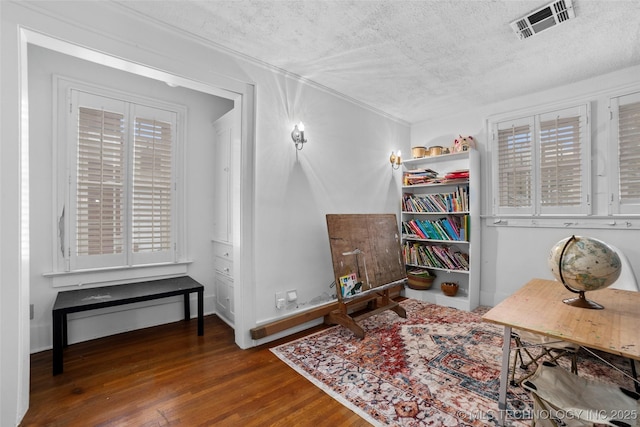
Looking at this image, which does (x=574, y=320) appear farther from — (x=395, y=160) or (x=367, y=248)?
(x=395, y=160)

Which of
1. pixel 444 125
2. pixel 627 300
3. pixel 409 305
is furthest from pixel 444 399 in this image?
pixel 444 125

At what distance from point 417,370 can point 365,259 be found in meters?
1.24

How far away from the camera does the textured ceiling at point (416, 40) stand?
2.01 meters

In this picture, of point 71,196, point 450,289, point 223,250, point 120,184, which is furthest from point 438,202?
point 71,196

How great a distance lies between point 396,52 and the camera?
8.41 feet

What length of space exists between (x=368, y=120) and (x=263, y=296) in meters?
2.59

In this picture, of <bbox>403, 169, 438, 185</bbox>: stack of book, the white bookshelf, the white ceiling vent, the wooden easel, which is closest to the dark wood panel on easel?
the wooden easel

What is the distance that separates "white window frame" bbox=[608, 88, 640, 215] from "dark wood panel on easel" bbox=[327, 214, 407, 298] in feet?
7.13

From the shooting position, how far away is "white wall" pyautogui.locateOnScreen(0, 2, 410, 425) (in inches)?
64.8

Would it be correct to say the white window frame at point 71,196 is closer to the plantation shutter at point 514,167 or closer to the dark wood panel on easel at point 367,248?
the dark wood panel on easel at point 367,248

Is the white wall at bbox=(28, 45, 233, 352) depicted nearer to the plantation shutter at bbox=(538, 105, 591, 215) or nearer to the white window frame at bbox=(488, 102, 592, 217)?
the white window frame at bbox=(488, 102, 592, 217)

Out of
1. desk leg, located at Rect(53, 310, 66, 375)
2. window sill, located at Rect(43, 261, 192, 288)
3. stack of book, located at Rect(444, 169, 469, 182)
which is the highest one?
stack of book, located at Rect(444, 169, 469, 182)

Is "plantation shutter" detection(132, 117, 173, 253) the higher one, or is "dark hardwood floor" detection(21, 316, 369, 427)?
"plantation shutter" detection(132, 117, 173, 253)

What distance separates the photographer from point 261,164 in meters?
2.75
